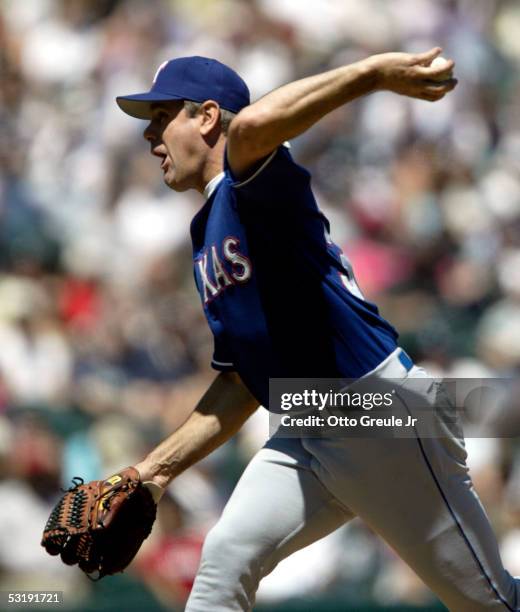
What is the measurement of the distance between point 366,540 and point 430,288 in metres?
1.80

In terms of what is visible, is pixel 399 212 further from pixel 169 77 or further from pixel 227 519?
pixel 227 519

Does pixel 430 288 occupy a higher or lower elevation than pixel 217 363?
higher

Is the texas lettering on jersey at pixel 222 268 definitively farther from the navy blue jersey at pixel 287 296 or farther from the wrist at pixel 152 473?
the wrist at pixel 152 473

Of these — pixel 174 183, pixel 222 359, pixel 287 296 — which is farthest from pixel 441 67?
pixel 222 359

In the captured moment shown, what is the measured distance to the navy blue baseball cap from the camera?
11.3 feet

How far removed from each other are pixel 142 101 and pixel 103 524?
1228 millimetres

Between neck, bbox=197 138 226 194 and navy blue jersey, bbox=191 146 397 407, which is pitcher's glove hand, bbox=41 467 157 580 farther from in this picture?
neck, bbox=197 138 226 194

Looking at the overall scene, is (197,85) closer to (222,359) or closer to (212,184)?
(212,184)

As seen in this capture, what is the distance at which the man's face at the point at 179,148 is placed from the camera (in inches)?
134

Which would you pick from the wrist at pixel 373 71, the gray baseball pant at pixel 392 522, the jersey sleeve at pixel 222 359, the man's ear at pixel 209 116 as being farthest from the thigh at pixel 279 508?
the wrist at pixel 373 71

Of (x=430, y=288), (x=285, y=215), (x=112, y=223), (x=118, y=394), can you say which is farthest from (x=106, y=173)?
(x=285, y=215)

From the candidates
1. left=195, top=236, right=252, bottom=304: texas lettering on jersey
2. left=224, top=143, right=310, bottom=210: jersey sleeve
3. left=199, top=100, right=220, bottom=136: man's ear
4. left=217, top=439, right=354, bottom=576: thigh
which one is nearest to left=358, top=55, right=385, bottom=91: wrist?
left=224, top=143, right=310, bottom=210: jersey sleeve

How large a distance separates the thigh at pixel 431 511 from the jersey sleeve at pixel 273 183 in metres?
0.67

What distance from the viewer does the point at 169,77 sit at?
3.48 meters
